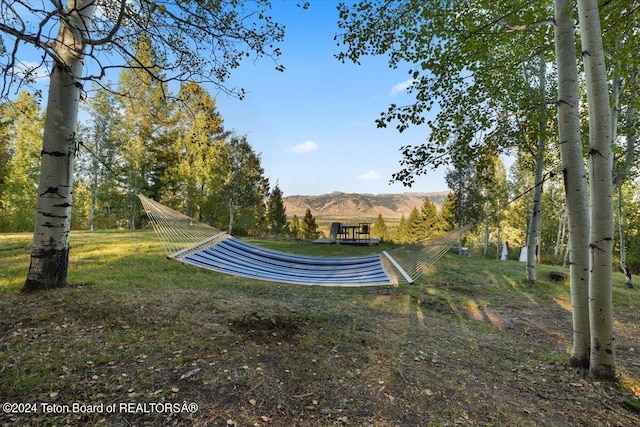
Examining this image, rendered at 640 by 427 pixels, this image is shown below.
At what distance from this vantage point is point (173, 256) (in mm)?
2781

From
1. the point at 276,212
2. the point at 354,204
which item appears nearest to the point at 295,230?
the point at 276,212

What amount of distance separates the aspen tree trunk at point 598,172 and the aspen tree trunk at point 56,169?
13.9 feet

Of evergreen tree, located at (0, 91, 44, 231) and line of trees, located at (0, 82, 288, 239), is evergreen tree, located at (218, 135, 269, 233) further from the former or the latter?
evergreen tree, located at (0, 91, 44, 231)

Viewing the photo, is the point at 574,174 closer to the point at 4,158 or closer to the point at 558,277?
the point at 558,277

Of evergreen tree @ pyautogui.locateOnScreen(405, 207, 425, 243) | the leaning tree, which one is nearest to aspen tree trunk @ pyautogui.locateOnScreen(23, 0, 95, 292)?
the leaning tree

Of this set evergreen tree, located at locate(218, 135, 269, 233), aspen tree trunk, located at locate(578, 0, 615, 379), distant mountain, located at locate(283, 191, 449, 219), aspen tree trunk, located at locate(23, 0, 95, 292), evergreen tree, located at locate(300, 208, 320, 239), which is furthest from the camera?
distant mountain, located at locate(283, 191, 449, 219)

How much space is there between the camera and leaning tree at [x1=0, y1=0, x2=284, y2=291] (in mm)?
3121

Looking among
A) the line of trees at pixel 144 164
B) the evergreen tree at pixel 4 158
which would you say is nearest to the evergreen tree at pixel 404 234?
the line of trees at pixel 144 164

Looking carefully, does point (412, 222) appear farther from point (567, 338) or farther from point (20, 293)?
point (20, 293)

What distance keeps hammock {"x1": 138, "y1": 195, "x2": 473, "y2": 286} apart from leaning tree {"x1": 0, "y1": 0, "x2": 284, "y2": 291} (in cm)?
83

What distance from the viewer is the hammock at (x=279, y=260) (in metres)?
3.02

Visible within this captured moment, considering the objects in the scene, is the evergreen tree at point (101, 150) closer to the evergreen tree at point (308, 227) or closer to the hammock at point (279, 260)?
the hammock at point (279, 260)

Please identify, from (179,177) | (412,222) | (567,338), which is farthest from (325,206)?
(567,338)

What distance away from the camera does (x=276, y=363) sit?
231cm
